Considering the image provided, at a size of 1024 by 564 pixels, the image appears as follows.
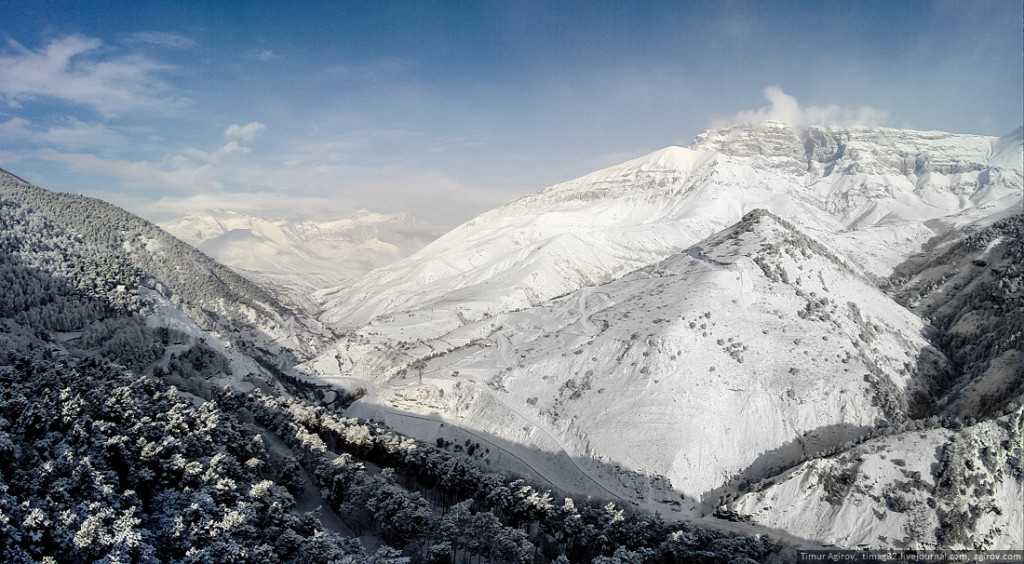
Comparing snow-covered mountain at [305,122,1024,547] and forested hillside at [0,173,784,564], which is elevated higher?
snow-covered mountain at [305,122,1024,547]

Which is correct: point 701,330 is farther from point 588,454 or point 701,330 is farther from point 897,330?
point 897,330

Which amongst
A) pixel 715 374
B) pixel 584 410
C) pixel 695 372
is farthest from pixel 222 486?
pixel 715 374

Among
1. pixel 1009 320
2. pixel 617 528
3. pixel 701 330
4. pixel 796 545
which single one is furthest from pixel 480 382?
pixel 1009 320

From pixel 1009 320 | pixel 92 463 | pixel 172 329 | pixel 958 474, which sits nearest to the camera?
pixel 92 463

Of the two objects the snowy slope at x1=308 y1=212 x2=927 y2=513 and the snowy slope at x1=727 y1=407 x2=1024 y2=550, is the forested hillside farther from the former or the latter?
the snowy slope at x1=308 y1=212 x2=927 y2=513

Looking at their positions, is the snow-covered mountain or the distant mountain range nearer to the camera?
the distant mountain range

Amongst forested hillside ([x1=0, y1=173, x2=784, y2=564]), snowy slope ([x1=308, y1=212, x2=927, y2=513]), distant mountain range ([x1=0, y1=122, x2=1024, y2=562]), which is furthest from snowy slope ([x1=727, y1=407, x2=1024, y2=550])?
forested hillside ([x1=0, y1=173, x2=784, y2=564])

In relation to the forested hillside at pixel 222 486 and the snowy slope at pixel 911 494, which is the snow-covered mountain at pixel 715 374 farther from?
the forested hillside at pixel 222 486

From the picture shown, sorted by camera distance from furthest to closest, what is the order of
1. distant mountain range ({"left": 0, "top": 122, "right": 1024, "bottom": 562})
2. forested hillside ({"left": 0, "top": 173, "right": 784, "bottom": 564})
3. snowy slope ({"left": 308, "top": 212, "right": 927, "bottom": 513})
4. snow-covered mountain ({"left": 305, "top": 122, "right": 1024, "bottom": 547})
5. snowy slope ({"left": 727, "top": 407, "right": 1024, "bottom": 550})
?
snowy slope ({"left": 308, "top": 212, "right": 927, "bottom": 513})
snow-covered mountain ({"left": 305, "top": 122, "right": 1024, "bottom": 547})
snowy slope ({"left": 727, "top": 407, "right": 1024, "bottom": 550})
distant mountain range ({"left": 0, "top": 122, "right": 1024, "bottom": 562})
forested hillside ({"left": 0, "top": 173, "right": 784, "bottom": 564})

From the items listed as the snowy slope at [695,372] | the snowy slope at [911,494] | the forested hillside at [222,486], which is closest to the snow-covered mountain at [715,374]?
the snowy slope at [695,372]
